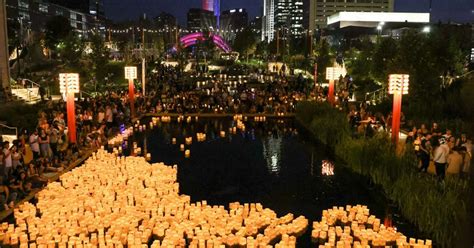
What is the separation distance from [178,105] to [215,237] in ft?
58.9

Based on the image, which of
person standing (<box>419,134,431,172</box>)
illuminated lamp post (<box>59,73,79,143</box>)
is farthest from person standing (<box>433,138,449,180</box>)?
illuminated lamp post (<box>59,73,79,143</box>)

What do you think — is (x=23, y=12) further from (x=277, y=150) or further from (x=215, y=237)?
(x=215, y=237)

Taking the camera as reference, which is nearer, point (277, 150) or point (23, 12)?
point (277, 150)

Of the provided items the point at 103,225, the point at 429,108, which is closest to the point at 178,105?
the point at 429,108

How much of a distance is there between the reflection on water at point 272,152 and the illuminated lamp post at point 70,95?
6487mm

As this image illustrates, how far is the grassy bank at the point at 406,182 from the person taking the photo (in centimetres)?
881

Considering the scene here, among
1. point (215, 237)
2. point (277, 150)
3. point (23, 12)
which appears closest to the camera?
point (215, 237)

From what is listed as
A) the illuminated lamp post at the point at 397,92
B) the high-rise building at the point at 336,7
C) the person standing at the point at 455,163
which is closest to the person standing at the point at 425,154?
the person standing at the point at 455,163

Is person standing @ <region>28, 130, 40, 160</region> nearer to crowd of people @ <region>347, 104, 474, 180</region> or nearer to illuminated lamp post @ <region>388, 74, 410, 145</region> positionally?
crowd of people @ <region>347, 104, 474, 180</region>

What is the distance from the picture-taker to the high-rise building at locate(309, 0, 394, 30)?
145 m

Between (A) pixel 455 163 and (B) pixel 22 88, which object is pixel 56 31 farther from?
(A) pixel 455 163

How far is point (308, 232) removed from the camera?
9766 mm

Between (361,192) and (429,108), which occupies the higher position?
(429,108)

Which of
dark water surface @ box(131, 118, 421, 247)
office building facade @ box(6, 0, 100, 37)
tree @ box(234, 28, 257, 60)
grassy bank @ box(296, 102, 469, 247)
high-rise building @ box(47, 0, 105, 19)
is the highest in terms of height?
high-rise building @ box(47, 0, 105, 19)
